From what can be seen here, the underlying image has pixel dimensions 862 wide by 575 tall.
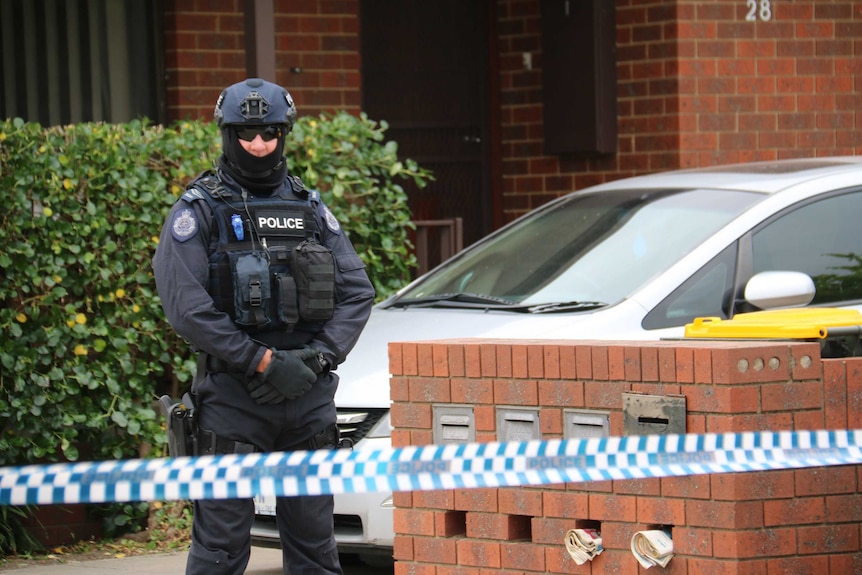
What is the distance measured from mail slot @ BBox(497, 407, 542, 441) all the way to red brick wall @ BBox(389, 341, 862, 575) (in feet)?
0.09

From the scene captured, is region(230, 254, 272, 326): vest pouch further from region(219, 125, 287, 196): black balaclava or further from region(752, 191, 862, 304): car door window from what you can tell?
region(752, 191, 862, 304): car door window

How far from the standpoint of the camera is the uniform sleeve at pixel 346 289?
5.14 meters

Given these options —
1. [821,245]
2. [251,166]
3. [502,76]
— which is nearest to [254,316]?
[251,166]

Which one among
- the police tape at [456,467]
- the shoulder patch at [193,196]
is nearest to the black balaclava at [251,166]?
the shoulder patch at [193,196]

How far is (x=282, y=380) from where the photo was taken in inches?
190

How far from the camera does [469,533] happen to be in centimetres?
438

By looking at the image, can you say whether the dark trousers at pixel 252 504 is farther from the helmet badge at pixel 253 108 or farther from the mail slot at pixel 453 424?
the helmet badge at pixel 253 108

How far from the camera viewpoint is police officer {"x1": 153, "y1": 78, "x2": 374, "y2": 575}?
15.9ft

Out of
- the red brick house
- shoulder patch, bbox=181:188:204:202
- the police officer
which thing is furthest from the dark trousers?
the red brick house

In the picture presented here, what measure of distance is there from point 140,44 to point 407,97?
205cm

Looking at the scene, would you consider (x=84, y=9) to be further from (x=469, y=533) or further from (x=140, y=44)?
(x=469, y=533)

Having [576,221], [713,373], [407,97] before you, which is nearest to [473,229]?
[407,97]

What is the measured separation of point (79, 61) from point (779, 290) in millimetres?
5234

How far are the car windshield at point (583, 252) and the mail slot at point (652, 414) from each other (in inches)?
83.4
